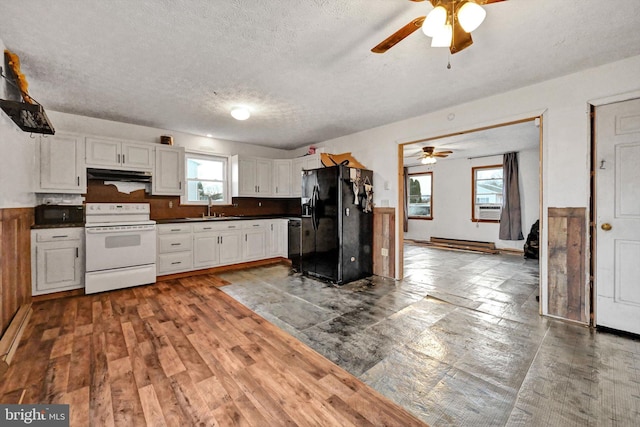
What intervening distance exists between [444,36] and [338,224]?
2.59 m

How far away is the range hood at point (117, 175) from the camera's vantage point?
12.3 ft

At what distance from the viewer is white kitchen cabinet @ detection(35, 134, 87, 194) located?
3350 mm

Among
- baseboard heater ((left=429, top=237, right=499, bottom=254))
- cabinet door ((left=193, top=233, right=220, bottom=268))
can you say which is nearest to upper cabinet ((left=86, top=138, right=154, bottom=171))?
cabinet door ((left=193, top=233, right=220, bottom=268))

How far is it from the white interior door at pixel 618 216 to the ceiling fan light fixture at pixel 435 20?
218 centimetres

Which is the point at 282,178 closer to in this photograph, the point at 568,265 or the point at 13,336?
the point at 13,336

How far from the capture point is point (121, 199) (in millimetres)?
4117

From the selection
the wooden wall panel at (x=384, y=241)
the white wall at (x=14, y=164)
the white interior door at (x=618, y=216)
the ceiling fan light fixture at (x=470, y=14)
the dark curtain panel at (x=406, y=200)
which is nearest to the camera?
the ceiling fan light fixture at (x=470, y=14)

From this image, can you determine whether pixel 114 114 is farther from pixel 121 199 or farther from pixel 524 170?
pixel 524 170

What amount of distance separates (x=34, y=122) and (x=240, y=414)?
3.04m

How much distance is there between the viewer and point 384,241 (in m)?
4.19

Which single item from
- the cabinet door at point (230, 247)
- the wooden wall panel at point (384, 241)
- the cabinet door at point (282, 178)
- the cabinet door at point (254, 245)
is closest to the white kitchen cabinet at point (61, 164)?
the cabinet door at point (230, 247)

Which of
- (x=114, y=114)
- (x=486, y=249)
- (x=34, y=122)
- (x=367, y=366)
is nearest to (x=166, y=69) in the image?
(x=34, y=122)

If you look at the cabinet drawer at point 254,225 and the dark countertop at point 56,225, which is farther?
the cabinet drawer at point 254,225

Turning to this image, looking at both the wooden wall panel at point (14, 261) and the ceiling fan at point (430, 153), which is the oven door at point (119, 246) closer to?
the wooden wall panel at point (14, 261)
